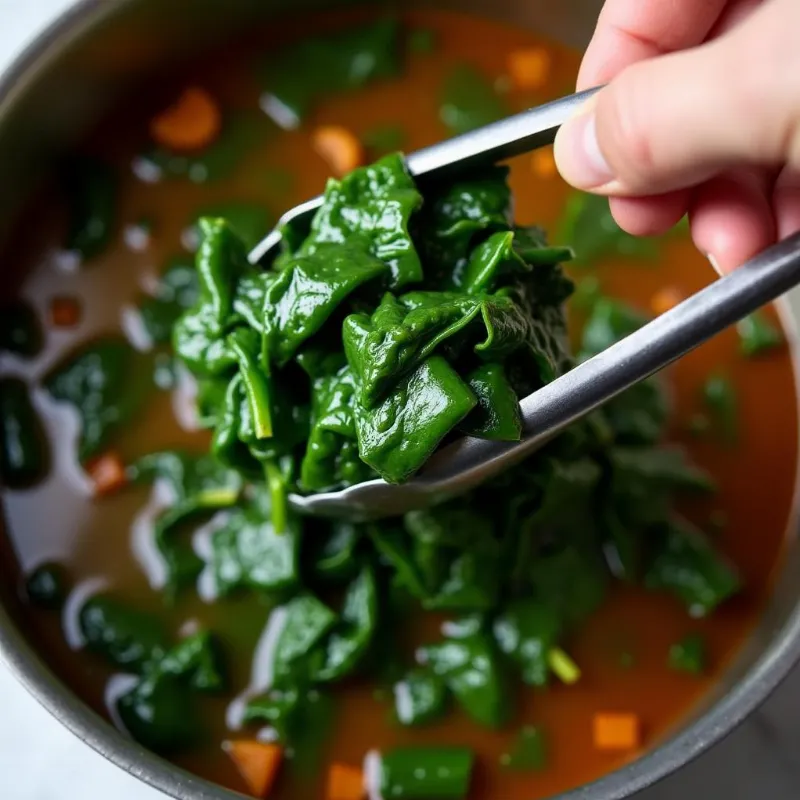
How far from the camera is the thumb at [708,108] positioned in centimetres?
101

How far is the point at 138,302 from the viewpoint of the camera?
82.6 inches

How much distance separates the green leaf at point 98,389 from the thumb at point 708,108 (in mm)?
1194

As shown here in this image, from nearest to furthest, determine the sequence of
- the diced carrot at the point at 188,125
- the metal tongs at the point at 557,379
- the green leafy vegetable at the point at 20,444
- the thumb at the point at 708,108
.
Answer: the thumb at the point at 708,108, the metal tongs at the point at 557,379, the green leafy vegetable at the point at 20,444, the diced carrot at the point at 188,125

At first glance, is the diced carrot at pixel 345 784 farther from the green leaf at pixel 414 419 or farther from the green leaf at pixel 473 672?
the green leaf at pixel 414 419

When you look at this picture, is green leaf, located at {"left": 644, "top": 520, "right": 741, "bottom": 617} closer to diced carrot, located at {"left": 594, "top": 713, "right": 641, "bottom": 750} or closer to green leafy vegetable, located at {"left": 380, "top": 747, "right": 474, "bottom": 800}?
diced carrot, located at {"left": 594, "top": 713, "right": 641, "bottom": 750}

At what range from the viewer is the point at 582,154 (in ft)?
4.33

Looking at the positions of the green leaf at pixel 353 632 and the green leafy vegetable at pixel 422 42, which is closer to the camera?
the green leaf at pixel 353 632

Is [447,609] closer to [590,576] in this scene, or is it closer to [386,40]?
[590,576]

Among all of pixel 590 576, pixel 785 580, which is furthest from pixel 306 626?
pixel 785 580

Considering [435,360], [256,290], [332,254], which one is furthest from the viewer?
[256,290]

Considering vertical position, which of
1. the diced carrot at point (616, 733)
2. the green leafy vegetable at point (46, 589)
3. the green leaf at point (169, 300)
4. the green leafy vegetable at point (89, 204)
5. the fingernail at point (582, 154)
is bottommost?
the diced carrot at point (616, 733)

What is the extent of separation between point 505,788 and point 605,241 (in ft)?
4.06

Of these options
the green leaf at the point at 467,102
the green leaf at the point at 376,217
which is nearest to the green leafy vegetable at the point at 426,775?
the green leaf at the point at 376,217

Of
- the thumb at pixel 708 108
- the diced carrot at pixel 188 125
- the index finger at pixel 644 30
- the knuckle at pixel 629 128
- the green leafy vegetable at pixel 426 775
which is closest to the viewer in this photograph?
the thumb at pixel 708 108
